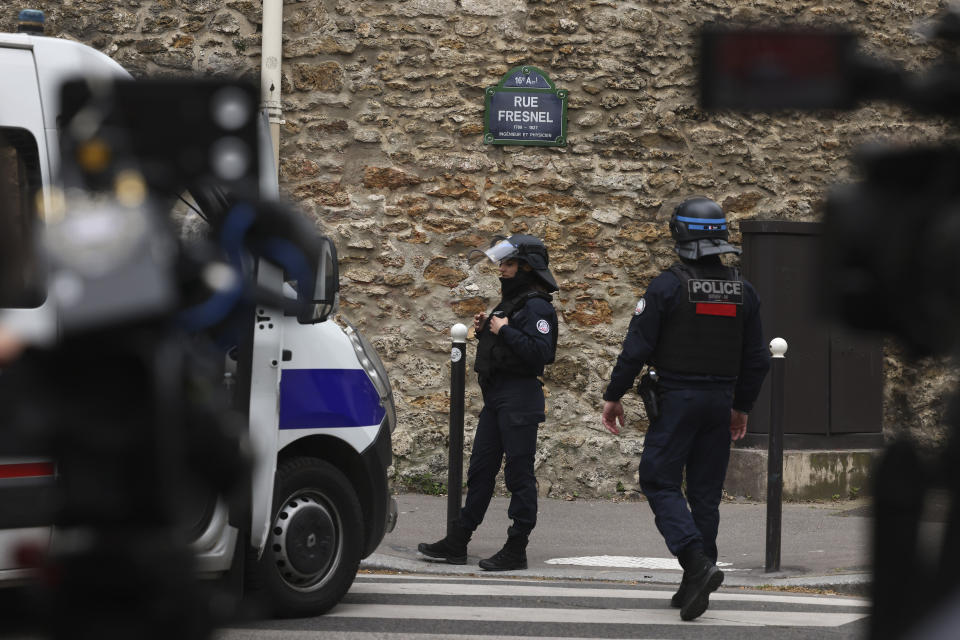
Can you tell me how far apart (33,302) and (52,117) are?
1581mm

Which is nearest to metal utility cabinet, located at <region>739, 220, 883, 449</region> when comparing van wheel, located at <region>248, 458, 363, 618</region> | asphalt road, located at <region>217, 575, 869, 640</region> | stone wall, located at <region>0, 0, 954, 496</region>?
stone wall, located at <region>0, 0, 954, 496</region>

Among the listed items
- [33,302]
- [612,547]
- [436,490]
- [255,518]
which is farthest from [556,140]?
[33,302]

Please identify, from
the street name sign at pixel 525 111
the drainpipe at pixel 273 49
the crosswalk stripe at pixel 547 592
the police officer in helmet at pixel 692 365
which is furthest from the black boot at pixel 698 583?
the drainpipe at pixel 273 49

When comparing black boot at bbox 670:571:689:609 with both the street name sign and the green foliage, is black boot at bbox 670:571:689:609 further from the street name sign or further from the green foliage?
the street name sign

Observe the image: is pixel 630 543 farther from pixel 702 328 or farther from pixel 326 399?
pixel 326 399

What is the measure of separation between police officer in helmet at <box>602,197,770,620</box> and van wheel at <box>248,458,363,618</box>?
142 centimetres

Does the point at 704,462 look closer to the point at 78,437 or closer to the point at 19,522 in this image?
the point at 19,522

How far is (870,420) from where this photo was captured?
12.1 meters

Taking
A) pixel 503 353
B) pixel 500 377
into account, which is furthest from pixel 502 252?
pixel 500 377

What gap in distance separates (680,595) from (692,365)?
1.07 meters

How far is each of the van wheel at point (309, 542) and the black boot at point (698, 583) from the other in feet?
4.89

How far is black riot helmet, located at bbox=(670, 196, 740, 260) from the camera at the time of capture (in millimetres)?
7086

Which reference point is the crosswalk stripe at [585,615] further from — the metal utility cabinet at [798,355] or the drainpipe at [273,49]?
the drainpipe at [273,49]

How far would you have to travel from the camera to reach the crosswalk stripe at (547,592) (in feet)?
24.1
